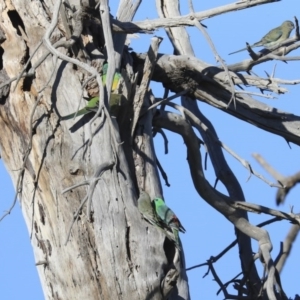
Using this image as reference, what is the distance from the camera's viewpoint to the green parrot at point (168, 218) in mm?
4730

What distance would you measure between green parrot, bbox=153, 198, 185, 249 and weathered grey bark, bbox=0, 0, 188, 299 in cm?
11

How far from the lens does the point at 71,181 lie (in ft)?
15.3

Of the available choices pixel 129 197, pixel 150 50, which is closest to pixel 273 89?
pixel 150 50

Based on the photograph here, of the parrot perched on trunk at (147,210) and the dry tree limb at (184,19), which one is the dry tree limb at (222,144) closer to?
the parrot perched on trunk at (147,210)

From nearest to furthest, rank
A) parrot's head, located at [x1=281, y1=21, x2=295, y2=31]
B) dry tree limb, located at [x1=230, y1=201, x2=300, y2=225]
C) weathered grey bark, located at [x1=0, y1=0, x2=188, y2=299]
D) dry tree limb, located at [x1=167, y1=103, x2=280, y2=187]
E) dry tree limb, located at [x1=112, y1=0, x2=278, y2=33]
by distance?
1. dry tree limb, located at [x1=112, y1=0, x2=278, y2=33]
2. weathered grey bark, located at [x1=0, y1=0, x2=188, y2=299]
3. dry tree limb, located at [x1=167, y1=103, x2=280, y2=187]
4. dry tree limb, located at [x1=230, y1=201, x2=300, y2=225]
5. parrot's head, located at [x1=281, y1=21, x2=295, y2=31]

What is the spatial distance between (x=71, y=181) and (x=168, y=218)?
67 cm

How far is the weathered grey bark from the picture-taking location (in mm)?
4551

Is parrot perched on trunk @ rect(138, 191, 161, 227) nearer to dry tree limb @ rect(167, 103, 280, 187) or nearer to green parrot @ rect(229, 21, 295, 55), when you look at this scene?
dry tree limb @ rect(167, 103, 280, 187)

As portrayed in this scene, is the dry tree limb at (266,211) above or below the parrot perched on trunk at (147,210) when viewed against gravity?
above

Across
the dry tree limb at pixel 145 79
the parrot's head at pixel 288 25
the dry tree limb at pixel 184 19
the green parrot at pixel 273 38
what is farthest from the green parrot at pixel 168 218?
the parrot's head at pixel 288 25

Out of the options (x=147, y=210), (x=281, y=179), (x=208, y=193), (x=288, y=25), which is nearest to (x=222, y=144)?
Answer: (x=208, y=193)

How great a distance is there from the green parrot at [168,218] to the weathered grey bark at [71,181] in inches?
4.3

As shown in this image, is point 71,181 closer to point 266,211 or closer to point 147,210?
point 147,210

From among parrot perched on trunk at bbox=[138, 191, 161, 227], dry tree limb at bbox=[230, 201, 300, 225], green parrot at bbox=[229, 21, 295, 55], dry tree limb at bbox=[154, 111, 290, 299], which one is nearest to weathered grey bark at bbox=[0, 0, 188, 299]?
parrot perched on trunk at bbox=[138, 191, 161, 227]
